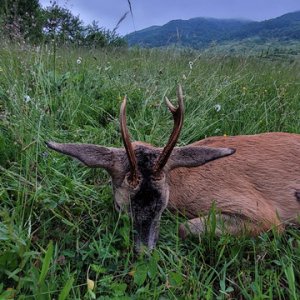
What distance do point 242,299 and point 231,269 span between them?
247 mm

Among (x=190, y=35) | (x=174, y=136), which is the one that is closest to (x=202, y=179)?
(x=174, y=136)

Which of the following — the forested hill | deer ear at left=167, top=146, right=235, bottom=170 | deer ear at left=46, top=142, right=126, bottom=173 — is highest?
deer ear at left=46, top=142, right=126, bottom=173

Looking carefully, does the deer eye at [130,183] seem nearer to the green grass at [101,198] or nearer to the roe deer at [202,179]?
the roe deer at [202,179]

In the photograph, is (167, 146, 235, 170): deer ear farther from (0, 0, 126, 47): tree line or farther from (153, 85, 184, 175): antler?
(0, 0, 126, 47): tree line

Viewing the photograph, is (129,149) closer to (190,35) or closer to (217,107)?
(217,107)

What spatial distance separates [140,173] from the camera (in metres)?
2.80

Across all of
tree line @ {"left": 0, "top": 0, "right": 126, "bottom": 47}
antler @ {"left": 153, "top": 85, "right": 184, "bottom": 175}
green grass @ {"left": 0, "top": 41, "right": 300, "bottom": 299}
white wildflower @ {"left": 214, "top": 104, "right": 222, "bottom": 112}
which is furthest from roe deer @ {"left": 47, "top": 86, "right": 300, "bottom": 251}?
tree line @ {"left": 0, "top": 0, "right": 126, "bottom": 47}

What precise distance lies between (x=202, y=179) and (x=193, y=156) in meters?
0.38

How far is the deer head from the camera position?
2.71 meters

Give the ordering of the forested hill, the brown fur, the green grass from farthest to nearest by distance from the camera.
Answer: the forested hill
the brown fur
the green grass

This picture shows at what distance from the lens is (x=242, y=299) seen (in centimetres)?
249

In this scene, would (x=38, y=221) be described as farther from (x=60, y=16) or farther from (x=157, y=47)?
(x=157, y=47)

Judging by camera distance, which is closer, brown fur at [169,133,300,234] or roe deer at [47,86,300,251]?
roe deer at [47,86,300,251]

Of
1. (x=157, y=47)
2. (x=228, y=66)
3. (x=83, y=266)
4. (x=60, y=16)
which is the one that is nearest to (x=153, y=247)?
(x=83, y=266)
